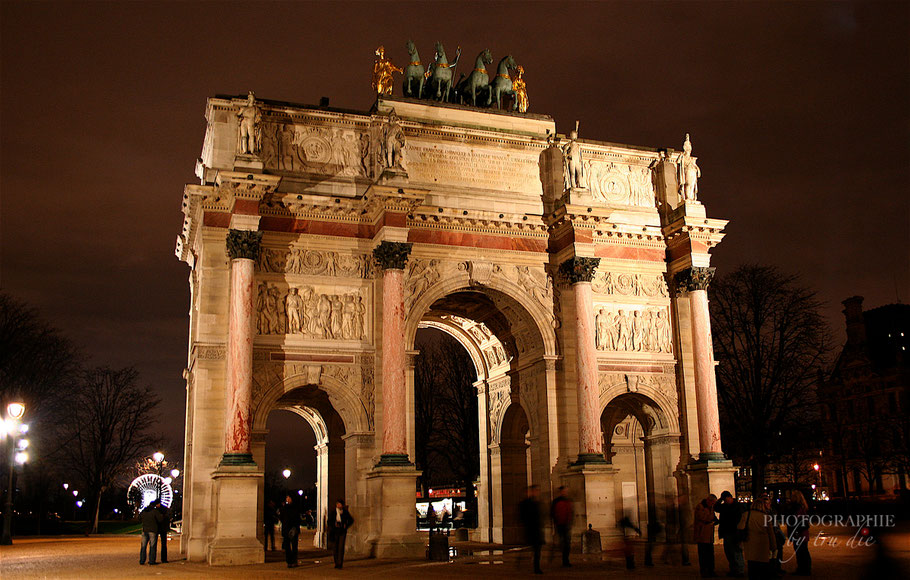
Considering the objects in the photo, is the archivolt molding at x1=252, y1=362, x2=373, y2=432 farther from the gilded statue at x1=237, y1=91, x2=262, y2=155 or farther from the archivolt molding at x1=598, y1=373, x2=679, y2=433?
the archivolt molding at x1=598, y1=373, x2=679, y2=433

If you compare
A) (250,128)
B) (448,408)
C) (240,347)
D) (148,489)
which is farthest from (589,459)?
(148,489)

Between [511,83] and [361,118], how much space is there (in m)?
6.00

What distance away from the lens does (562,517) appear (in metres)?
18.5

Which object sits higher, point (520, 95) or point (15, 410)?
point (520, 95)

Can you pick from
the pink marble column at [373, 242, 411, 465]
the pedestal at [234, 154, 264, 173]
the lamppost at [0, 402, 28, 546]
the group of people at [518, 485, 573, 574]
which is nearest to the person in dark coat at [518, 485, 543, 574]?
the group of people at [518, 485, 573, 574]

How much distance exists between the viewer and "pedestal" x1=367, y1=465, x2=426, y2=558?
24.2 metres

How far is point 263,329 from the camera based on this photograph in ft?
85.7

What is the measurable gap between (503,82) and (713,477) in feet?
48.3

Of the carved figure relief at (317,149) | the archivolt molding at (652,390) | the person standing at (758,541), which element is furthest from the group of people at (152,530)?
the person standing at (758,541)

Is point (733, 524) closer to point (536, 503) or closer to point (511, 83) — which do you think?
point (536, 503)

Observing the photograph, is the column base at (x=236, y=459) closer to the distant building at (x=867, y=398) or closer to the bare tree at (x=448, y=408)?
the bare tree at (x=448, y=408)

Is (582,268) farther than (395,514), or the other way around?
(582,268)

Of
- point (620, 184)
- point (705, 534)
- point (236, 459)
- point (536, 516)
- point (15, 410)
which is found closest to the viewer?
Result: point (705, 534)

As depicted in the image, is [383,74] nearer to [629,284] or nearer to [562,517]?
[629,284]
